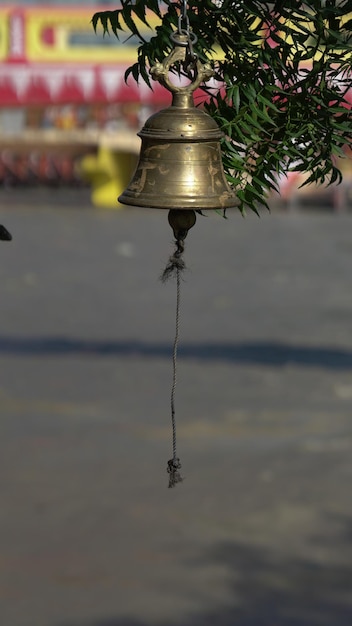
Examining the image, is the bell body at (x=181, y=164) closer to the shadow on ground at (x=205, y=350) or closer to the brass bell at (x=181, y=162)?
the brass bell at (x=181, y=162)

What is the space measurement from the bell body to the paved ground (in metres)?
5.43

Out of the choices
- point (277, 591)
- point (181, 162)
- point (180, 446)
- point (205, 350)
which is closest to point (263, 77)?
point (181, 162)

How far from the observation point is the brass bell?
4398 millimetres

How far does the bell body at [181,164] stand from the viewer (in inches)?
173

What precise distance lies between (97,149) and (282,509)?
19585 mm

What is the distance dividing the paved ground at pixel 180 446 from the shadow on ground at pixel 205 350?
1.5 inches

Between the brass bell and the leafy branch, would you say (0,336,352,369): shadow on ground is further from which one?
the brass bell

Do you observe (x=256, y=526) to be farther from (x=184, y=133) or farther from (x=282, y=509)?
(x=184, y=133)

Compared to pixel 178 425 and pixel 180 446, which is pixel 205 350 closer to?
pixel 178 425

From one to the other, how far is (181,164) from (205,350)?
12.2 metres

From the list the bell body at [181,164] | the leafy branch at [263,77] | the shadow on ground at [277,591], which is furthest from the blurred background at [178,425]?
the leafy branch at [263,77]

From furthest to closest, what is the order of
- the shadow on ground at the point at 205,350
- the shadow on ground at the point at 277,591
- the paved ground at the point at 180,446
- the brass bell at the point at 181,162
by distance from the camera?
the shadow on ground at the point at 205,350 → the paved ground at the point at 180,446 → the shadow on ground at the point at 277,591 → the brass bell at the point at 181,162

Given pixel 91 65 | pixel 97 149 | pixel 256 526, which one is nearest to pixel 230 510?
pixel 256 526

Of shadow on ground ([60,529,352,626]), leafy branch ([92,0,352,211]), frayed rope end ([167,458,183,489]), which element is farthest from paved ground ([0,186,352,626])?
leafy branch ([92,0,352,211])
